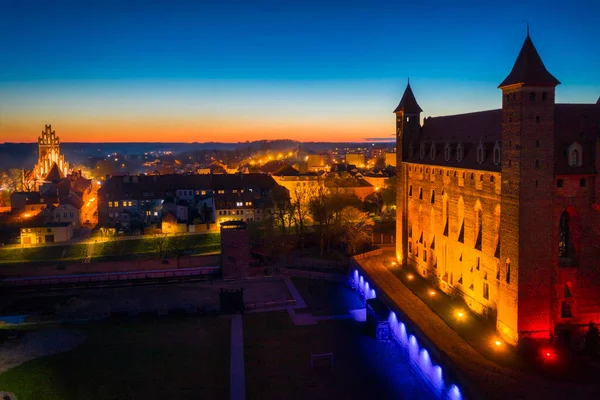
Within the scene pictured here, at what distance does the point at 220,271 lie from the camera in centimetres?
4522

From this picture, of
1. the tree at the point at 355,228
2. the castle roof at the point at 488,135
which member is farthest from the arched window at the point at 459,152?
the tree at the point at 355,228

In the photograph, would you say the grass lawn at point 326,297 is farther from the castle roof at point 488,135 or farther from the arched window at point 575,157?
the arched window at point 575,157

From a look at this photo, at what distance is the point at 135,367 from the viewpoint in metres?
27.7

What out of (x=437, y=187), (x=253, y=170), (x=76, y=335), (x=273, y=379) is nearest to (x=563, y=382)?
(x=273, y=379)

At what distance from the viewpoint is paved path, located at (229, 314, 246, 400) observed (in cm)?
2478

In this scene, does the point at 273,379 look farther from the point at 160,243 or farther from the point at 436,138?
the point at 160,243

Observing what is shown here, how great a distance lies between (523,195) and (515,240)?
7.40 ft

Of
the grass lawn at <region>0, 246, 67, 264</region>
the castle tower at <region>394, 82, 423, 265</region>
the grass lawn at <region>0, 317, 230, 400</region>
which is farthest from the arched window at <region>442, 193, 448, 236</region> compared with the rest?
the grass lawn at <region>0, 246, 67, 264</region>

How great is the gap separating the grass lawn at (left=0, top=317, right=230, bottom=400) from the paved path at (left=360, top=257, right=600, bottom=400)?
1057cm

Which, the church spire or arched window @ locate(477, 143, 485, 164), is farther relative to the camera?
the church spire

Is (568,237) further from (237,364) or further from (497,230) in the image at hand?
(237,364)

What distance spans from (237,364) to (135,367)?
17.3ft

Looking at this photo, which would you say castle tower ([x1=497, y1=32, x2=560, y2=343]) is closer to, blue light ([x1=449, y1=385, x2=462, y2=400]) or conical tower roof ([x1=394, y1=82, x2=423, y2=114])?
blue light ([x1=449, y1=385, x2=462, y2=400])

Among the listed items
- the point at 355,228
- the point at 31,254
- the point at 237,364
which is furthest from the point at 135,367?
the point at 31,254
